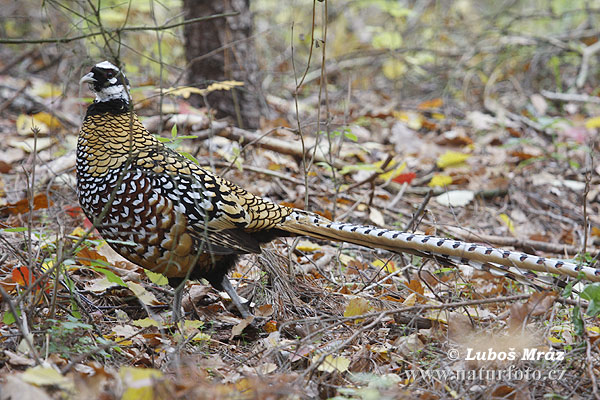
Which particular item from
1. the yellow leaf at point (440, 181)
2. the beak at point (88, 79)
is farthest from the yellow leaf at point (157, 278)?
the yellow leaf at point (440, 181)

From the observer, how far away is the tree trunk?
740cm

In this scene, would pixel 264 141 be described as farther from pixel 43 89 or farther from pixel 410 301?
pixel 43 89

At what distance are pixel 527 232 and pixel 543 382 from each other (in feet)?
11.8

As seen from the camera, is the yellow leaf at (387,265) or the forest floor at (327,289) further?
the yellow leaf at (387,265)

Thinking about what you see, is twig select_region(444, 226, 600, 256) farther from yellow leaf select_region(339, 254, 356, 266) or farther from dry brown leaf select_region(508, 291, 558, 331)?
dry brown leaf select_region(508, 291, 558, 331)

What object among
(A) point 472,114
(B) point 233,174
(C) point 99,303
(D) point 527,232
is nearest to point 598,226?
(D) point 527,232

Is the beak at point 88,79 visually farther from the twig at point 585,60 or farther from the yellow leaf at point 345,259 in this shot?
the twig at point 585,60

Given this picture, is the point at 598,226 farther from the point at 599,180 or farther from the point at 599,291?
the point at 599,291

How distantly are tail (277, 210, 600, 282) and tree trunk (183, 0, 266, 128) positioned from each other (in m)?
3.17

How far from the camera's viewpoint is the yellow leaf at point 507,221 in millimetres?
6211

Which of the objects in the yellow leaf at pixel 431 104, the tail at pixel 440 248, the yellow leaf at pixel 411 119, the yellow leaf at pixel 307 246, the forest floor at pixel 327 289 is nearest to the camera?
the forest floor at pixel 327 289

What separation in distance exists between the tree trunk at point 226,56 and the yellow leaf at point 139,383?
504cm

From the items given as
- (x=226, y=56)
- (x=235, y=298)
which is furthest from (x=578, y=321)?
(x=226, y=56)

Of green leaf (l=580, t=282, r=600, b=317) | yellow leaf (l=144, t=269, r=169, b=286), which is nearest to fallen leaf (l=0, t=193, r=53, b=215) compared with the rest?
yellow leaf (l=144, t=269, r=169, b=286)
